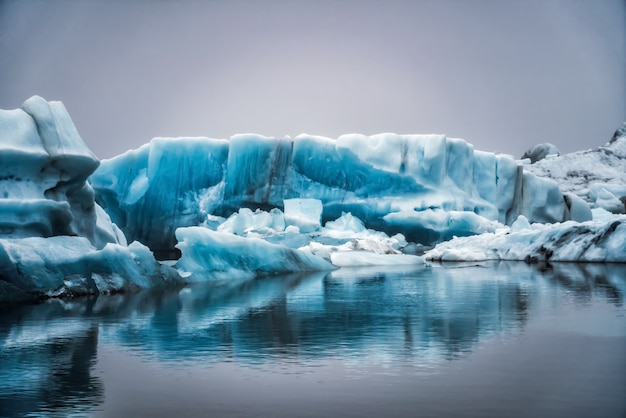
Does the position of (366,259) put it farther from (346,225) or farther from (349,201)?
(349,201)

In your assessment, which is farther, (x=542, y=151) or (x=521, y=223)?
(x=542, y=151)

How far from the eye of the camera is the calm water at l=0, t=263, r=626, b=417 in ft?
11.7

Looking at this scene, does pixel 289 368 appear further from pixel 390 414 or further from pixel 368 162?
pixel 368 162

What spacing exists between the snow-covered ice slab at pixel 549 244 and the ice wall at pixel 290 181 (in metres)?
2.87

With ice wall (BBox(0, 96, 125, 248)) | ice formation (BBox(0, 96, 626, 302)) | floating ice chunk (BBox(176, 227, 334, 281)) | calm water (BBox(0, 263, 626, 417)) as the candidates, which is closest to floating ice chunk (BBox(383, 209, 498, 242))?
ice formation (BBox(0, 96, 626, 302))

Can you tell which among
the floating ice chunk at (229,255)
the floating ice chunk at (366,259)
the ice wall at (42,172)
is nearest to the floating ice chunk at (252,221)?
the floating ice chunk at (366,259)

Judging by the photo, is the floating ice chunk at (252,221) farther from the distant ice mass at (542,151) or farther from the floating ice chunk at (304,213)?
the distant ice mass at (542,151)

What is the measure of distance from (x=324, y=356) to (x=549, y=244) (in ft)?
39.0

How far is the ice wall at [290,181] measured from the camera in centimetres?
2067

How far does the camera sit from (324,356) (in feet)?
15.8

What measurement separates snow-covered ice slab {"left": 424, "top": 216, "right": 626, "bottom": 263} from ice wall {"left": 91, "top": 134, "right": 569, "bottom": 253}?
287cm

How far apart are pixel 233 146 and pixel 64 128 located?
396 inches

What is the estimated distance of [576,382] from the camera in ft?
12.8

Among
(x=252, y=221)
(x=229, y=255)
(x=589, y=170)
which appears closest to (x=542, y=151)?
(x=589, y=170)
